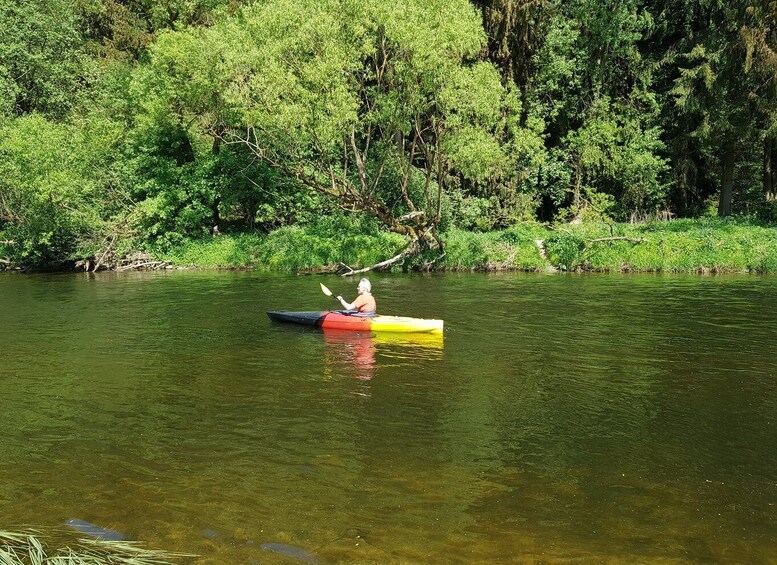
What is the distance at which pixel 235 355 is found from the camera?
12.6m

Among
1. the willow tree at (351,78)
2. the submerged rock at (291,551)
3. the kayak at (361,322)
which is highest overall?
the willow tree at (351,78)

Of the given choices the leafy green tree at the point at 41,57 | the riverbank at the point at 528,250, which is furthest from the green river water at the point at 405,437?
the leafy green tree at the point at 41,57

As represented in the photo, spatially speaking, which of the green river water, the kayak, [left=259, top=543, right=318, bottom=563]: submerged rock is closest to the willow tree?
the kayak

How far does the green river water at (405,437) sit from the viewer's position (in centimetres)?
586

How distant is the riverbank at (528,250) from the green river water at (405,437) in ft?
31.6

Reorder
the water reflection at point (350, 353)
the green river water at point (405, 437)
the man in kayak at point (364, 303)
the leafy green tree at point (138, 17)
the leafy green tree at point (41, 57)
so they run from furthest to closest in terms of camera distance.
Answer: the leafy green tree at point (138, 17) < the leafy green tree at point (41, 57) < the man in kayak at point (364, 303) < the water reflection at point (350, 353) < the green river water at point (405, 437)

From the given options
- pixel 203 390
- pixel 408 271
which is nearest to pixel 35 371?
pixel 203 390

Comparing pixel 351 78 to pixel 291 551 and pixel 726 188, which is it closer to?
pixel 726 188

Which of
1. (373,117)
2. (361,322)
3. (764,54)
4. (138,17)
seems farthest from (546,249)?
(138,17)

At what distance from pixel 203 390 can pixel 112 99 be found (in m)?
26.2

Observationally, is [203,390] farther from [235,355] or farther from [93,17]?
[93,17]

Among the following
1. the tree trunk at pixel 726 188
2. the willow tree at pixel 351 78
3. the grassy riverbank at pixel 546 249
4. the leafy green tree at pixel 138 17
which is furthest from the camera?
the leafy green tree at pixel 138 17

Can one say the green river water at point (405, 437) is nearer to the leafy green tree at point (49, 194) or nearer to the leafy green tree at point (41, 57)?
the leafy green tree at point (49, 194)

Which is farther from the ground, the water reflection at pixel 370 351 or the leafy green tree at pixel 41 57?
the leafy green tree at pixel 41 57
